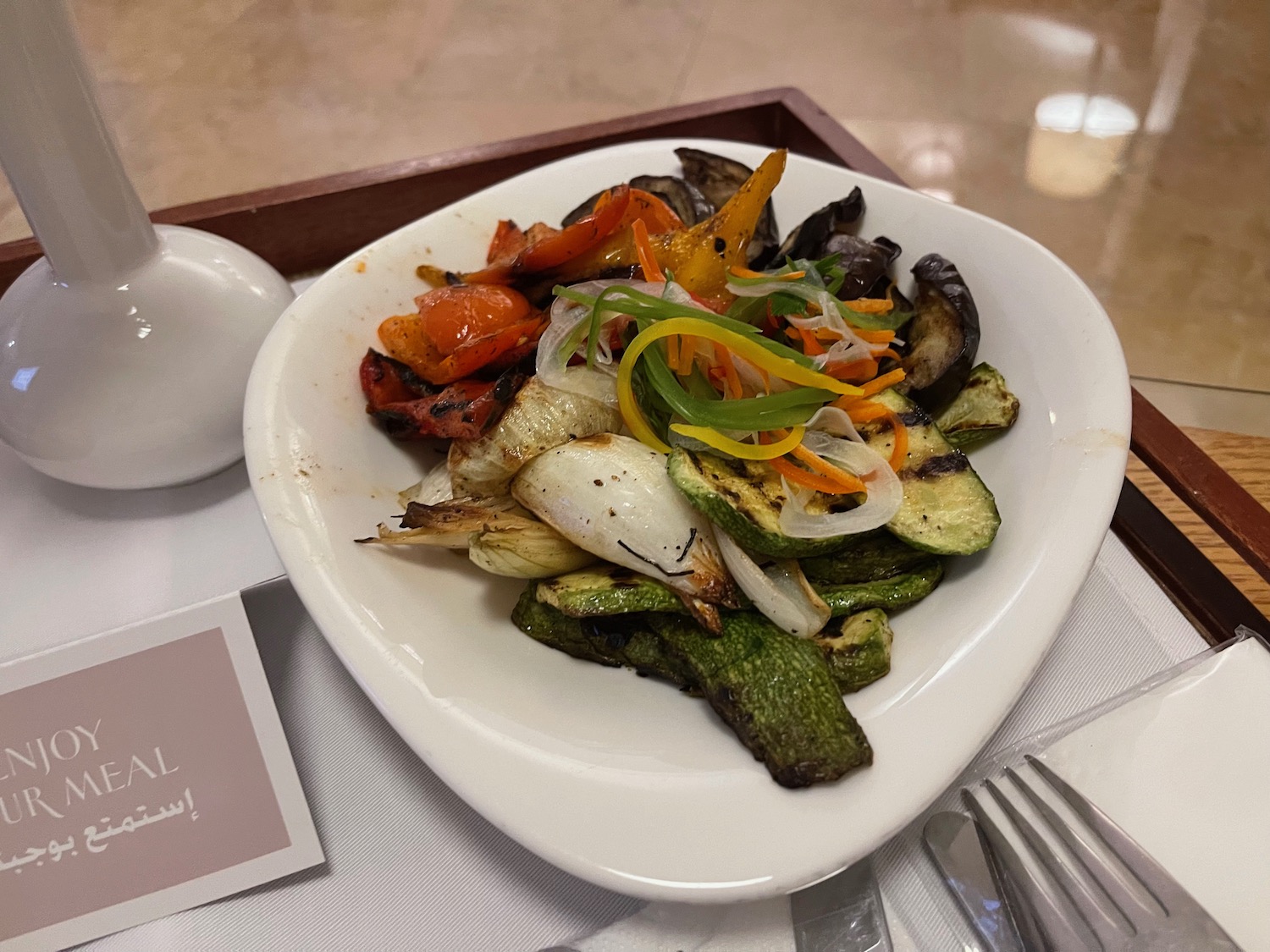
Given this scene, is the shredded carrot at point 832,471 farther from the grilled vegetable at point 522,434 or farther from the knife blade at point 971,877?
the knife blade at point 971,877

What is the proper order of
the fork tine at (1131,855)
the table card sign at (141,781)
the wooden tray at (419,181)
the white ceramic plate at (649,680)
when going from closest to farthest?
the white ceramic plate at (649,680) < the fork tine at (1131,855) < the table card sign at (141,781) < the wooden tray at (419,181)

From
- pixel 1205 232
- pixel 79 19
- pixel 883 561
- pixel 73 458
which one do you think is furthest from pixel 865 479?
pixel 79 19

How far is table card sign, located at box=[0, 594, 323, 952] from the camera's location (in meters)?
0.95

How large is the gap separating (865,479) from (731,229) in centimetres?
40

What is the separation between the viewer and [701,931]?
2.93ft

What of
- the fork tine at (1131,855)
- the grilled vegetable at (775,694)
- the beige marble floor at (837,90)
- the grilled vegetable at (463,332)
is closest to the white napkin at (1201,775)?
the fork tine at (1131,855)

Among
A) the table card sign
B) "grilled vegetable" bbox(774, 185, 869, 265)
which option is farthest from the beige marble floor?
the table card sign

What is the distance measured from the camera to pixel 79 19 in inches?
129

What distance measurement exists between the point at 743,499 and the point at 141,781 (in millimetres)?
725

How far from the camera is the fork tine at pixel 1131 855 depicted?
2.78ft

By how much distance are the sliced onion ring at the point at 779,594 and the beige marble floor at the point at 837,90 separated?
4.73 feet

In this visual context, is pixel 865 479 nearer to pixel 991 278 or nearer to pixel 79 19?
pixel 991 278

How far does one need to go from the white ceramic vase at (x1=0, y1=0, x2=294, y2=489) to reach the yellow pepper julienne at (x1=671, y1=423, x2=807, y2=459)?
2.34 feet

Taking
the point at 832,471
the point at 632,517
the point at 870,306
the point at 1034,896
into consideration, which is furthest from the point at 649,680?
the point at 870,306
